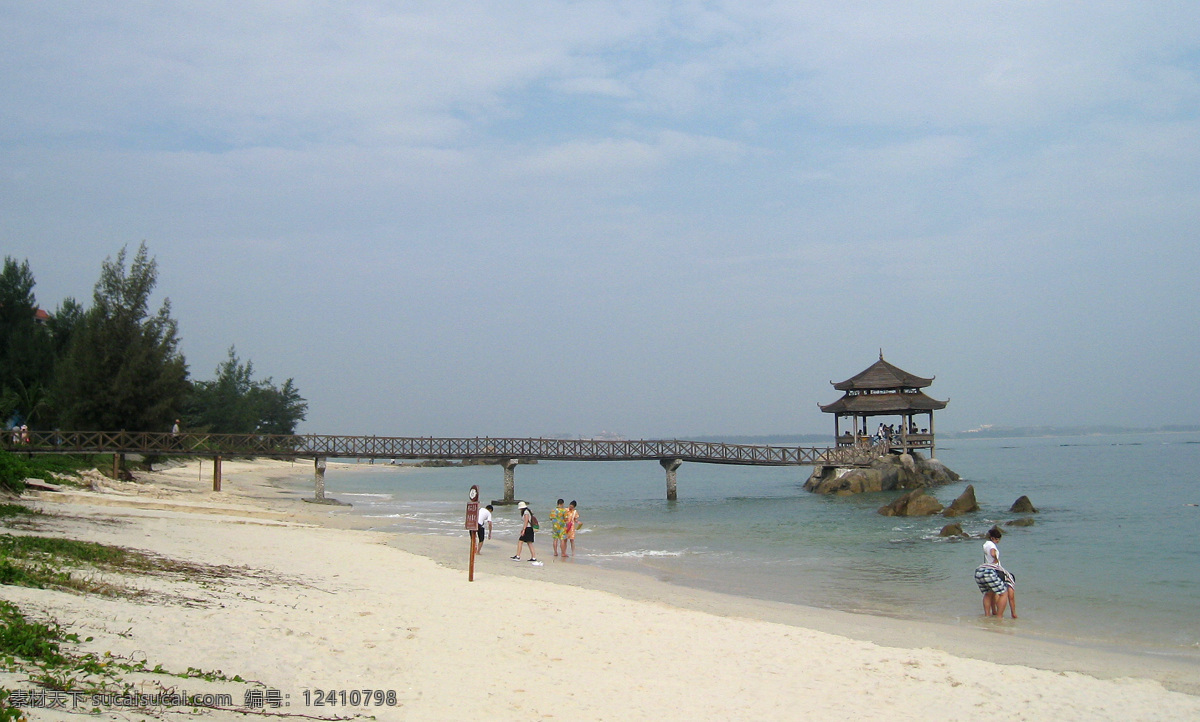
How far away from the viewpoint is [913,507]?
1144 inches

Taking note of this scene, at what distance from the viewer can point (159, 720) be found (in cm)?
446

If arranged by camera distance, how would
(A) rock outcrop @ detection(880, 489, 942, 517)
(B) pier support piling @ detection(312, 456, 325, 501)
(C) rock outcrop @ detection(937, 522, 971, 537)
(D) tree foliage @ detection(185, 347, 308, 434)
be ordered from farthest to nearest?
(D) tree foliage @ detection(185, 347, 308, 434) < (B) pier support piling @ detection(312, 456, 325, 501) < (A) rock outcrop @ detection(880, 489, 942, 517) < (C) rock outcrop @ detection(937, 522, 971, 537)

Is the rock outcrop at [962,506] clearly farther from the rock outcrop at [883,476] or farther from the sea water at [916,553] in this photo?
the rock outcrop at [883,476]

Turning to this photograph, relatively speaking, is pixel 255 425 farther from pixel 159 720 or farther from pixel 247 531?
pixel 159 720

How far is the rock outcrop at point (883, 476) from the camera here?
3959 centimetres

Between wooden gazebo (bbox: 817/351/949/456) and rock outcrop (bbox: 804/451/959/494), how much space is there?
46.0 inches

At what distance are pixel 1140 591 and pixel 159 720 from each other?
16688 millimetres

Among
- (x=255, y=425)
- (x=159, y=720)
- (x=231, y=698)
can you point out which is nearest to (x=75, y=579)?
(x=231, y=698)

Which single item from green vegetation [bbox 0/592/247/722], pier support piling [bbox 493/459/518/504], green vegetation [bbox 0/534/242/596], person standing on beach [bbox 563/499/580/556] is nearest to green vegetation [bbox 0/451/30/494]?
green vegetation [bbox 0/534/242/596]

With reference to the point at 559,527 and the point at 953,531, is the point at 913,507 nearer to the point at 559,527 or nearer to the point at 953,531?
the point at 953,531

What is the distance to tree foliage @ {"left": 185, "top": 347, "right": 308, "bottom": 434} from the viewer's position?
61094mm

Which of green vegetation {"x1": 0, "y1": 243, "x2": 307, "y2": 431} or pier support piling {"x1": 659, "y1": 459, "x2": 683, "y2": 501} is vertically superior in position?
green vegetation {"x1": 0, "y1": 243, "x2": 307, "y2": 431}

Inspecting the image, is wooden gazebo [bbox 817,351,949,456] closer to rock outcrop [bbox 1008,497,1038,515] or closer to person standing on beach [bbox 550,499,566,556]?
rock outcrop [bbox 1008,497,1038,515]

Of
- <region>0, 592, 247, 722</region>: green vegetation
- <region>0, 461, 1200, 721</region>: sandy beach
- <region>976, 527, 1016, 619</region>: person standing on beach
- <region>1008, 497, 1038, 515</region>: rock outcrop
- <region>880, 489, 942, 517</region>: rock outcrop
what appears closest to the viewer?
<region>0, 592, 247, 722</region>: green vegetation
